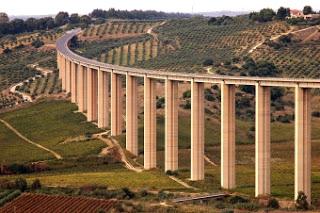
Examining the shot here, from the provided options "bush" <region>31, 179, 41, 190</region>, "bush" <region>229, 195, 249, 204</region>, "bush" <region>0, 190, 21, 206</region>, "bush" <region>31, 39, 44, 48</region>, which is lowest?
"bush" <region>229, 195, 249, 204</region>

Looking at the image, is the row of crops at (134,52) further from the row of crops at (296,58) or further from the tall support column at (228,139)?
the tall support column at (228,139)

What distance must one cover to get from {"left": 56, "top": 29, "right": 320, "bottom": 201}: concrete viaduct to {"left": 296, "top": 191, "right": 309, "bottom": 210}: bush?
123cm

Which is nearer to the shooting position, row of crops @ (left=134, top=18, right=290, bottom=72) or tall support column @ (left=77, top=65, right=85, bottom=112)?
tall support column @ (left=77, top=65, right=85, bottom=112)

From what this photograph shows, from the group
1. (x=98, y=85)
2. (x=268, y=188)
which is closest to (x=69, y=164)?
(x=98, y=85)

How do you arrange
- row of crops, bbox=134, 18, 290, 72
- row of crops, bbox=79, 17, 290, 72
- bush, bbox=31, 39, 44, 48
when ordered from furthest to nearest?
1. bush, bbox=31, 39, 44, 48
2. row of crops, bbox=79, 17, 290, 72
3. row of crops, bbox=134, 18, 290, 72

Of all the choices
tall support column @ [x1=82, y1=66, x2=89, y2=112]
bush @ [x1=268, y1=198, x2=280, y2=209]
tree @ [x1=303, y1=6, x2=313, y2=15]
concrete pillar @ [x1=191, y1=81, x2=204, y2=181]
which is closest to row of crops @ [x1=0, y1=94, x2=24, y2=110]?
tall support column @ [x1=82, y1=66, x2=89, y2=112]

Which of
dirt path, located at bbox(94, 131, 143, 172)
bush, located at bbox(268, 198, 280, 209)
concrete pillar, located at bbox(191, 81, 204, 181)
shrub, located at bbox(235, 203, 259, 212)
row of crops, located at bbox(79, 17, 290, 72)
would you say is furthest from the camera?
row of crops, located at bbox(79, 17, 290, 72)

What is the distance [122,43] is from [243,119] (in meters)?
73.9

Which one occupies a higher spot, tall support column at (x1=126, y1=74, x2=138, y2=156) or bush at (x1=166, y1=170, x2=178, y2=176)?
tall support column at (x1=126, y1=74, x2=138, y2=156)

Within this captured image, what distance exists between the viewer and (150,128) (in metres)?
80.3

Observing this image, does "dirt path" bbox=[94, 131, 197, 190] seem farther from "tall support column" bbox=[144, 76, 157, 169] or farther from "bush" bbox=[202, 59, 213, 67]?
"bush" bbox=[202, 59, 213, 67]

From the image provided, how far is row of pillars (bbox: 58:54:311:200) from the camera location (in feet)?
202

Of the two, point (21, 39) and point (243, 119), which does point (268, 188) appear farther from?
point (21, 39)

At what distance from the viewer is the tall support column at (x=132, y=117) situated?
85312mm
